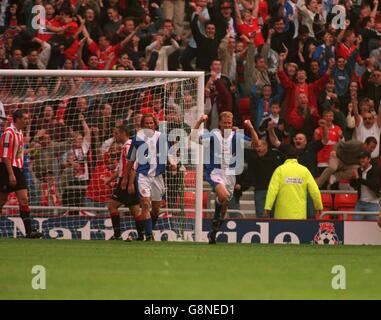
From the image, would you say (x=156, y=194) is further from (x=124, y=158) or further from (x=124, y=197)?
(x=124, y=158)

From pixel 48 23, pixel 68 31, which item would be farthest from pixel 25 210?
pixel 48 23

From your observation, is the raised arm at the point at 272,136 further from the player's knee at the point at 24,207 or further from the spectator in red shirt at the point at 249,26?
the player's knee at the point at 24,207

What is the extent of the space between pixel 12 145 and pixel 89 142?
193cm

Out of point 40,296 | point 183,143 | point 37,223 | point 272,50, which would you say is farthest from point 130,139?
point 40,296

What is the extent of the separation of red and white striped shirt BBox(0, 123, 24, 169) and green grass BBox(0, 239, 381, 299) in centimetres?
175

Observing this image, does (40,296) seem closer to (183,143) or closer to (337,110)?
(183,143)

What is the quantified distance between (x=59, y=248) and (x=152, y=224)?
3.74 meters

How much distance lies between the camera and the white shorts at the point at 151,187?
768 inches

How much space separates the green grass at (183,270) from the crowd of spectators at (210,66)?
298cm

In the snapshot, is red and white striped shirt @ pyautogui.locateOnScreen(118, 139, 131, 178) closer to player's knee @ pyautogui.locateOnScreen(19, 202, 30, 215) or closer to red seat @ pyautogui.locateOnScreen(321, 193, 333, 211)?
player's knee @ pyautogui.locateOnScreen(19, 202, 30, 215)

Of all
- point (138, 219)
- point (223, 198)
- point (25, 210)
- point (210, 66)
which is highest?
point (210, 66)

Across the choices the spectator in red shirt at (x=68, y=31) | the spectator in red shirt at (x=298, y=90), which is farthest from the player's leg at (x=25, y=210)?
the spectator in red shirt at (x=298, y=90)

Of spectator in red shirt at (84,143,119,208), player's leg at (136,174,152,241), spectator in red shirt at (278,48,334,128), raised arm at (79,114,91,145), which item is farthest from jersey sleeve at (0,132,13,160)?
spectator in red shirt at (278,48,334,128)

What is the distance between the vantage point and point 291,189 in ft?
65.0
